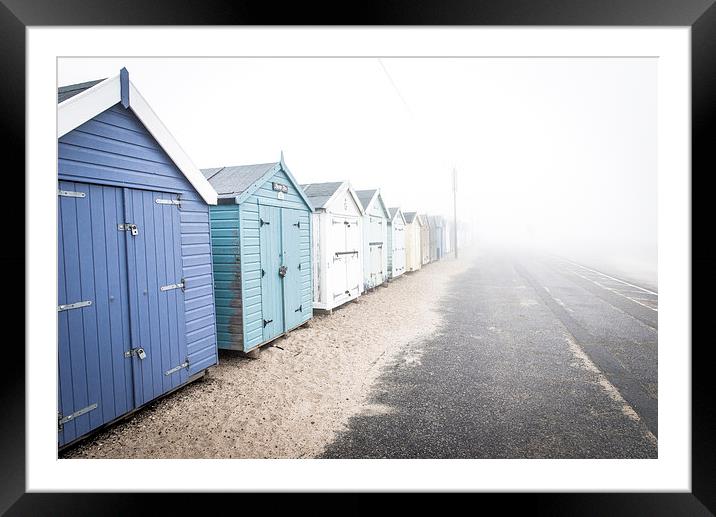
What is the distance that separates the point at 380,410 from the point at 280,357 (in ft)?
8.35

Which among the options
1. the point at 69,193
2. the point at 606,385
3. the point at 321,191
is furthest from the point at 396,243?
the point at 69,193

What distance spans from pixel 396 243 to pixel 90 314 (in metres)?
14.4

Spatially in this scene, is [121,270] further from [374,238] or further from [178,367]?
[374,238]

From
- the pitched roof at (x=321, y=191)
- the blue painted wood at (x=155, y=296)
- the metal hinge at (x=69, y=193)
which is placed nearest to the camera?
the metal hinge at (x=69, y=193)

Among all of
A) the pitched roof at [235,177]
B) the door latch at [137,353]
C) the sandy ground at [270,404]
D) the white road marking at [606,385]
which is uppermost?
the pitched roof at [235,177]

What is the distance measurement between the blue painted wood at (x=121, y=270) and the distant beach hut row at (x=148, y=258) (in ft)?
0.04

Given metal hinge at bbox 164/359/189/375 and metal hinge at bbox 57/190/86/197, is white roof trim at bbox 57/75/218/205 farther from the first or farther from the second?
metal hinge at bbox 164/359/189/375

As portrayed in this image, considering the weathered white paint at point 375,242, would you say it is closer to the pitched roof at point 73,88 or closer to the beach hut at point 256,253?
the beach hut at point 256,253

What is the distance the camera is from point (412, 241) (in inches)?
788

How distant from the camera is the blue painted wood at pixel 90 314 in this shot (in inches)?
133

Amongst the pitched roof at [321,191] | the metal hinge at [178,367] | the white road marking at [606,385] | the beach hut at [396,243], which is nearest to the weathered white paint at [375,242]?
the beach hut at [396,243]

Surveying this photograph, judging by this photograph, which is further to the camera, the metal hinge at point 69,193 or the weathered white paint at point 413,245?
the weathered white paint at point 413,245

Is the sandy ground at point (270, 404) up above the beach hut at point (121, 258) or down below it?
below

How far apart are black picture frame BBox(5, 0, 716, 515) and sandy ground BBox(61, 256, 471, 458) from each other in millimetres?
889
